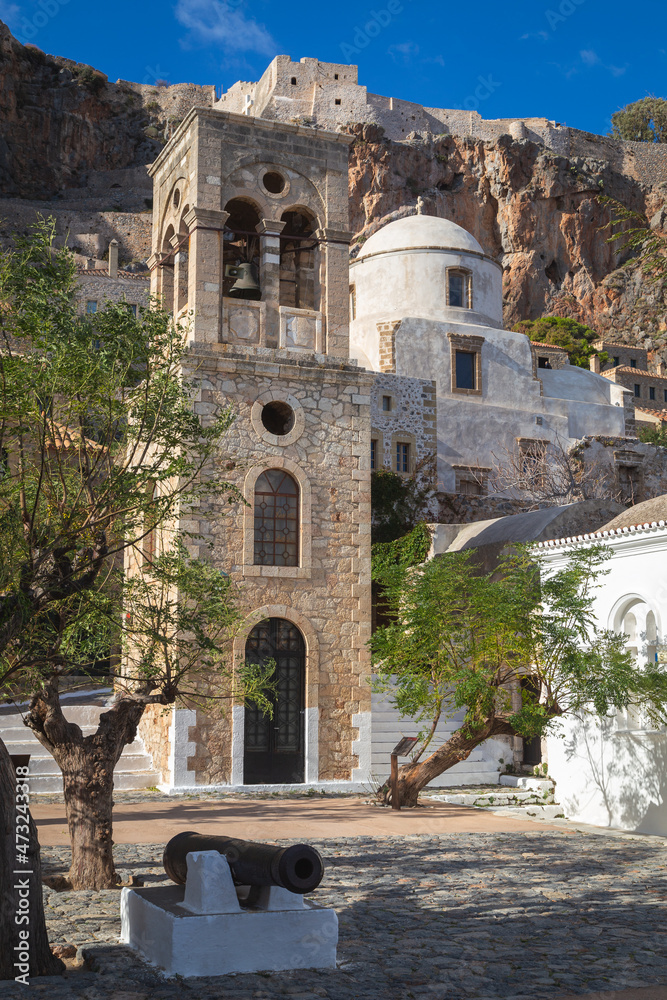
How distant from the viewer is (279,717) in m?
14.7

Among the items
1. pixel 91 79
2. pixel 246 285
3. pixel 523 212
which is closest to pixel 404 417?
pixel 246 285

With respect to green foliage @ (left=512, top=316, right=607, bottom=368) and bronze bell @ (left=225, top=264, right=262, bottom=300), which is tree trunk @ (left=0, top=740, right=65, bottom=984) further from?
green foliage @ (left=512, top=316, right=607, bottom=368)

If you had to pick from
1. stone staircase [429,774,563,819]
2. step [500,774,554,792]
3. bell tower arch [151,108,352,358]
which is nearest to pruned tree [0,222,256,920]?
stone staircase [429,774,563,819]

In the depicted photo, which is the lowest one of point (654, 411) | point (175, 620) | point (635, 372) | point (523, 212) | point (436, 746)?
point (436, 746)

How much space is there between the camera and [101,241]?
171ft

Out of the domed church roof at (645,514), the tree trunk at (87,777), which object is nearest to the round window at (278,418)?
the domed church roof at (645,514)

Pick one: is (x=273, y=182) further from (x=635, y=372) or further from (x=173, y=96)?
(x=173, y=96)

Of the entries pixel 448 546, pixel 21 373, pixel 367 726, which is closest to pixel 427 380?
pixel 448 546

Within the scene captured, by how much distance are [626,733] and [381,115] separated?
60.8 meters

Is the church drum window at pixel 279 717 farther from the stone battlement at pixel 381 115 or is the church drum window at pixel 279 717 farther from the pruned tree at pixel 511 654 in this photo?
the stone battlement at pixel 381 115

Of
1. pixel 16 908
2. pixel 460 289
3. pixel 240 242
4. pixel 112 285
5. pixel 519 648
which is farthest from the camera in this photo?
pixel 112 285

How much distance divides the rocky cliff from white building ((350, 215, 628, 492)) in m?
22.6

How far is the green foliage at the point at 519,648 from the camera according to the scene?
11.9 meters

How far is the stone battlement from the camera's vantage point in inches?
2537
